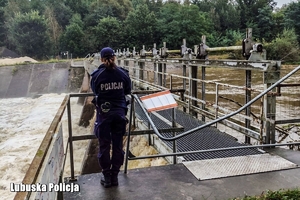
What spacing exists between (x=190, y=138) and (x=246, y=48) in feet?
6.18

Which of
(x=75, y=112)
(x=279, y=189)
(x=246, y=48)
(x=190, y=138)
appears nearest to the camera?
(x=279, y=189)

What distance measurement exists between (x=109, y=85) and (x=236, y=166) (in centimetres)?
198

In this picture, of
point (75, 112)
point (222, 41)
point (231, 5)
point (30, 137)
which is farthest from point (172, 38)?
point (30, 137)

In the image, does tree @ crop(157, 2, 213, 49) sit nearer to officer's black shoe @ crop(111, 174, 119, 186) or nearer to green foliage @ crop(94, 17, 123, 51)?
green foliage @ crop(94, 17, 123, 51)

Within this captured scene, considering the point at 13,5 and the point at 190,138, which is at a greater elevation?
the point at 13,5

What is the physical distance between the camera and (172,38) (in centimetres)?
5150

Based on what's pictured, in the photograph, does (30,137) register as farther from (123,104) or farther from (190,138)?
(123,104)

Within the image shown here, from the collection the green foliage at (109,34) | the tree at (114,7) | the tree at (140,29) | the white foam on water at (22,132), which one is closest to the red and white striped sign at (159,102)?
the white foam on water at (22,132)

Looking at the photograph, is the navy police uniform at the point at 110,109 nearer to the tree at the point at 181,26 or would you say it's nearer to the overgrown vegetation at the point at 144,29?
the overgrown vegetation at the point at 144,29

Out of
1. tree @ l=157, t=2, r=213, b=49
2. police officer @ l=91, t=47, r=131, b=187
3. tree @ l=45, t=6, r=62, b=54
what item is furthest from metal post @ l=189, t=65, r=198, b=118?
tree @ l=45, t=6, r=62, b=54

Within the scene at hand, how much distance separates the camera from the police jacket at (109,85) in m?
3.44

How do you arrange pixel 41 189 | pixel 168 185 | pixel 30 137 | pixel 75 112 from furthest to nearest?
pixel 75 112
pixel 30 137
pixel 168 185
pixel 41 189

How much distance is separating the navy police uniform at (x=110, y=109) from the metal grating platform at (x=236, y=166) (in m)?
1.06

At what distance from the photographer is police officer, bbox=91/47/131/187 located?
3.44 m
